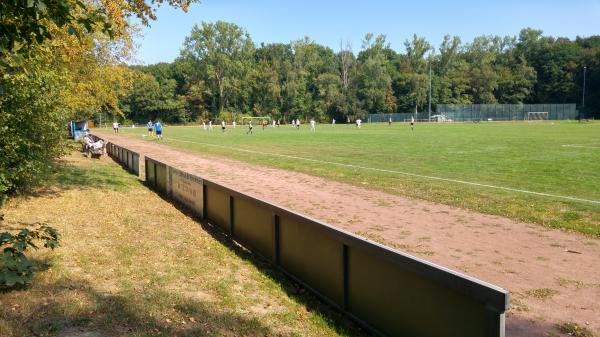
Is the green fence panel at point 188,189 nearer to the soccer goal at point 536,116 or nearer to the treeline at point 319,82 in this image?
the treeline at point 319,82

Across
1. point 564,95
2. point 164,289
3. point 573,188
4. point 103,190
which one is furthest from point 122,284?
point 564,95

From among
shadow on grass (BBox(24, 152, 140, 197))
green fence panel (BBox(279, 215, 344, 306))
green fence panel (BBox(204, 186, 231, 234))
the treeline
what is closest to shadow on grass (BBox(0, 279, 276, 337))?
green fence panel (BBox(279, 215, 344, 306))

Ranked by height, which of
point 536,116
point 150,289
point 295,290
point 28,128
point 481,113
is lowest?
point 295,290

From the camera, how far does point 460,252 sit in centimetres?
758

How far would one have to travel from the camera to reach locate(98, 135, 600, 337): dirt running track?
5445 mm

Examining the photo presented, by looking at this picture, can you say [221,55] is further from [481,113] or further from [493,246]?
[493,246]

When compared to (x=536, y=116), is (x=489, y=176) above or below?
below

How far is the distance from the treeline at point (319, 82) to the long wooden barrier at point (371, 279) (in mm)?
104670

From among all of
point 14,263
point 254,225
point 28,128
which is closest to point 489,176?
point 254,225

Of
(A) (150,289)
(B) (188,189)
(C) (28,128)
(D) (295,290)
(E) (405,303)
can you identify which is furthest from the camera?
(B) (188,189)

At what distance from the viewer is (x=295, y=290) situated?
6.56 meters

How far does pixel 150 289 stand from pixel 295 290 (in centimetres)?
188

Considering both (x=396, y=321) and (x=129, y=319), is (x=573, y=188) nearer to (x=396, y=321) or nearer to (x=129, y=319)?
(x=396, y=321)

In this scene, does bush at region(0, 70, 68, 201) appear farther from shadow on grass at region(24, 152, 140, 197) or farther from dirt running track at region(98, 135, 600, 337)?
dirt running track at region(98, 135, 600, 337)
